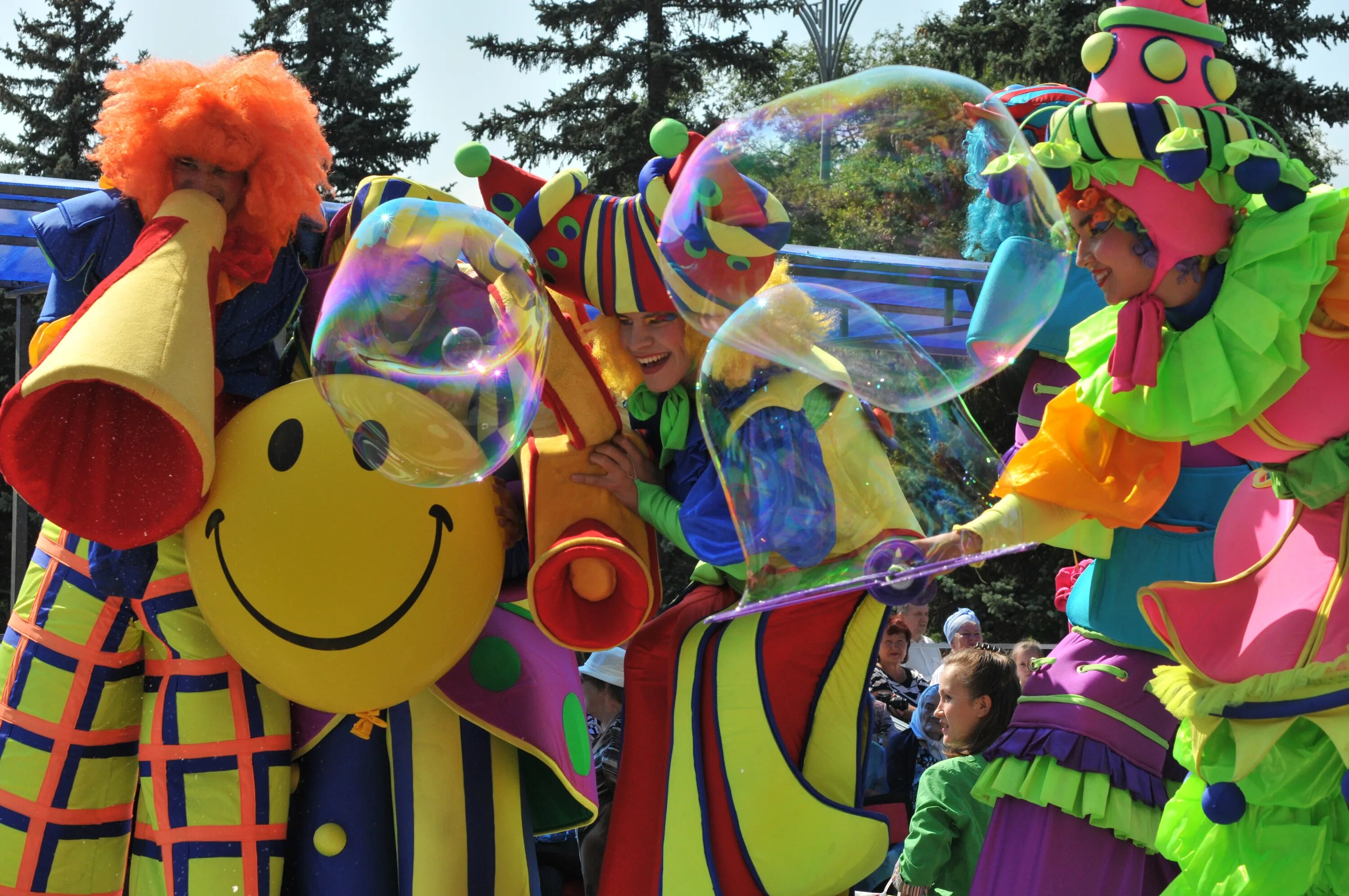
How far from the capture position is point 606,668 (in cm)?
502

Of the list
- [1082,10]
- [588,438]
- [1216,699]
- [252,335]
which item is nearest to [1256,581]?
[1216,699]

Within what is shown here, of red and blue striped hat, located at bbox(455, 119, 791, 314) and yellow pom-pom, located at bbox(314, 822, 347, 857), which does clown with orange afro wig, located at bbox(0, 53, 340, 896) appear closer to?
yellow pom-pom, located at bbox(314, 822, 347, 857)

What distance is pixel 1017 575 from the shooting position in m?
12.9

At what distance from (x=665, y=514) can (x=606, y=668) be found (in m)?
2.19

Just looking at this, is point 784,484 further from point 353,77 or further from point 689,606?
point 353,77

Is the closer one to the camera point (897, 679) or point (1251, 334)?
point (1251, 334)

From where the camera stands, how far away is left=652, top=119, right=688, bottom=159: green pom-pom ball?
288cm

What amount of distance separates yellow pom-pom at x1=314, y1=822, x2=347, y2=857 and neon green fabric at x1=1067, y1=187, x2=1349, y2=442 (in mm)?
1847

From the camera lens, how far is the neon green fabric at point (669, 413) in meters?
3.02

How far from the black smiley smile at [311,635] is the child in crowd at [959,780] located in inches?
53.0

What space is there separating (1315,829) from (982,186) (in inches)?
45.7

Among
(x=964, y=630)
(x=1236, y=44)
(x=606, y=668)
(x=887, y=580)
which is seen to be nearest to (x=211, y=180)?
(x=887, y=580)

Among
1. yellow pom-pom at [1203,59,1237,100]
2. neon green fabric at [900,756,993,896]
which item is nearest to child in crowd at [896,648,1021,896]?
neon green fabric at [900,756,993,896]

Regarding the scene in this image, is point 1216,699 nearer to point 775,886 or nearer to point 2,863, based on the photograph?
point 775,886
